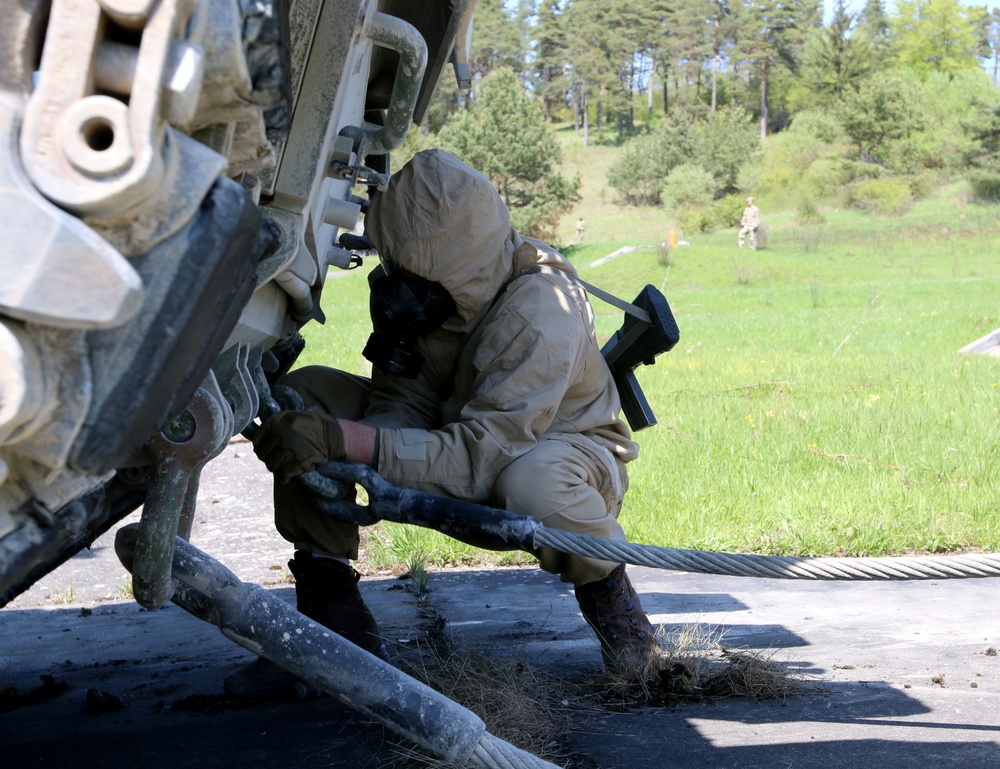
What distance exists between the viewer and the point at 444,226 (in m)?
2.66

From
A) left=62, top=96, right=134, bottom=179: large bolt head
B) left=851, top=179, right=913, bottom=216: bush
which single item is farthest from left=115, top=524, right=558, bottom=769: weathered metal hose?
left=851, top=179, right=913, bottom=216: bush

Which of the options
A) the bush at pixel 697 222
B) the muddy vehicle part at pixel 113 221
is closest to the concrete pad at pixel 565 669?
the muddy vehicle part at pixel 113 221

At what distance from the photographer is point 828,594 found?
4.02 metres

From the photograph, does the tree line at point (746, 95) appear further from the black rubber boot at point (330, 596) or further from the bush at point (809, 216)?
the black rubber boot at point (330, 596)

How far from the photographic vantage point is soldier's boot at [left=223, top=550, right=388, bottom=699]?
2.88m

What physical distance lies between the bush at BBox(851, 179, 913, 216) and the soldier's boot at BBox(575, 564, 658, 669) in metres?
38.3

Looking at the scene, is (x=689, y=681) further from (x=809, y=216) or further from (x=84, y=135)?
(x=809, y=216)

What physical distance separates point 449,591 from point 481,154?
32372 mm

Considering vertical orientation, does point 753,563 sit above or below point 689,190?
below

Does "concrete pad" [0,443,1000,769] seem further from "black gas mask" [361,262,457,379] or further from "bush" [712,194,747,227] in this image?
"bush" [712,194,747,227]

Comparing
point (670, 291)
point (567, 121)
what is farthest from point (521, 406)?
point (567, 121)

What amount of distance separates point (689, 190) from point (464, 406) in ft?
140

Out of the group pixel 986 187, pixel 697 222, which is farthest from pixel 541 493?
pixel 986 187

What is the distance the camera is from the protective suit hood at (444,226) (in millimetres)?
2664
